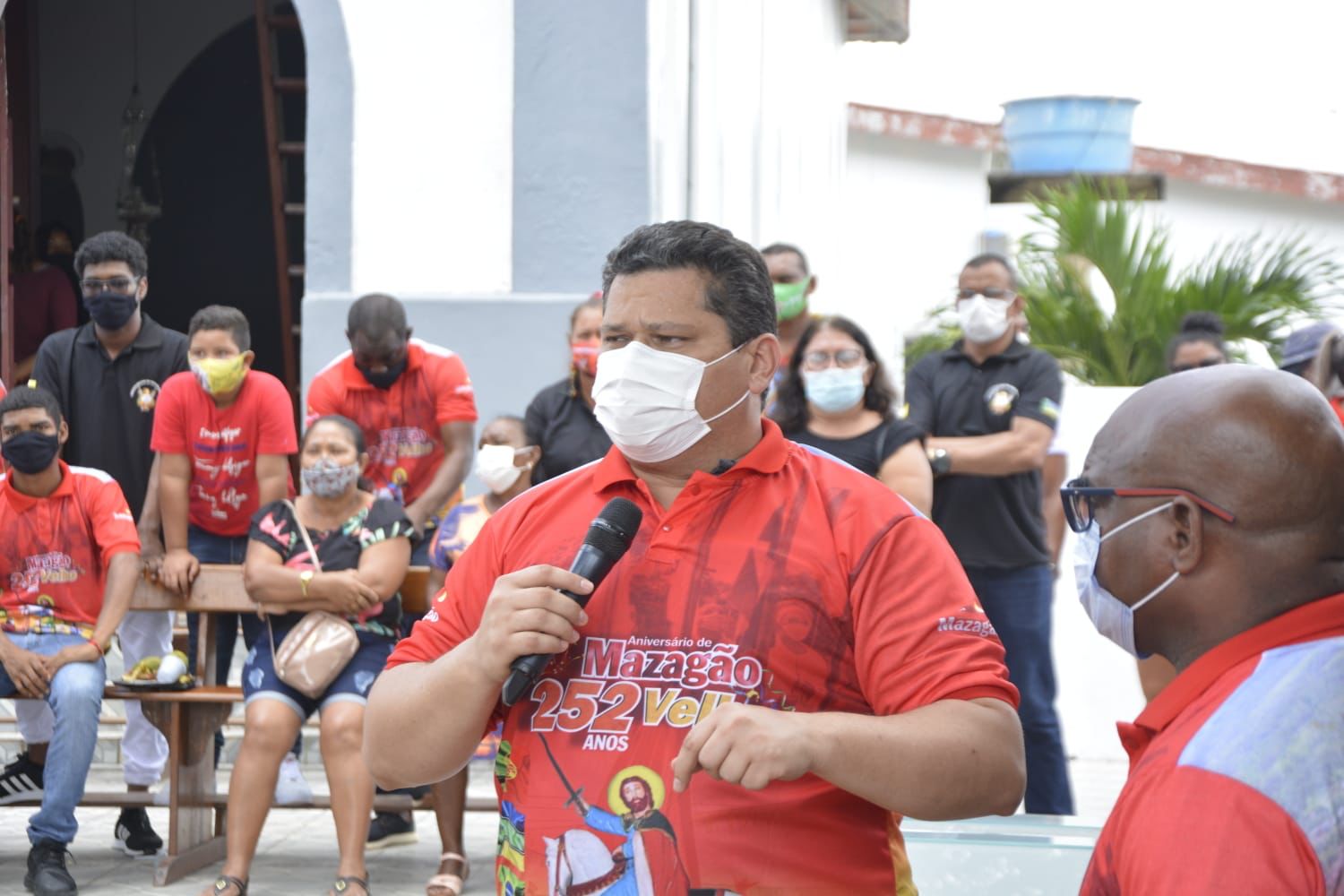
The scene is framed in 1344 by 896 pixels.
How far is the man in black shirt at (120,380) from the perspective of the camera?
302 inches

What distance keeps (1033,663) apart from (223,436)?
11.0ft

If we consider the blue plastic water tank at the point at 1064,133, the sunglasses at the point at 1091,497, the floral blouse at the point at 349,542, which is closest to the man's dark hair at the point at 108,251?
the floral blouse at the point at 349,542

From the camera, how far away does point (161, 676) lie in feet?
22.9

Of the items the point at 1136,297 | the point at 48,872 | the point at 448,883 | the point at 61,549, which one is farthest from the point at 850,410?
the point at 1136,297

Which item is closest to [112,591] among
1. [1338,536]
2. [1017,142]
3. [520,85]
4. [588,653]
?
[520,85]

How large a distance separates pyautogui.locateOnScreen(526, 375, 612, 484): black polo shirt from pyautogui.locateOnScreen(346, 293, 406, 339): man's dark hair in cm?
89

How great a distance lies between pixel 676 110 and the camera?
34.1 feet

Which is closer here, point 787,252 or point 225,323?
point 787,252

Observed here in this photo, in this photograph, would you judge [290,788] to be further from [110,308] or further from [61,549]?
[110,308]

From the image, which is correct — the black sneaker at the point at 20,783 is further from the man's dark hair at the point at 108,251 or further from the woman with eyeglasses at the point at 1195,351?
the woman with eyeglasses at the point at 1195,351

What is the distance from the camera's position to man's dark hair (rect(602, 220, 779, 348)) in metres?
2.81

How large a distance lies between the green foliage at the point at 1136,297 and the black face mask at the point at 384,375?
19.2ft

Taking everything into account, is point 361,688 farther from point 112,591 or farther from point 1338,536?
point 1338,536

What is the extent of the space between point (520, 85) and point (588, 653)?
703 centimetres
